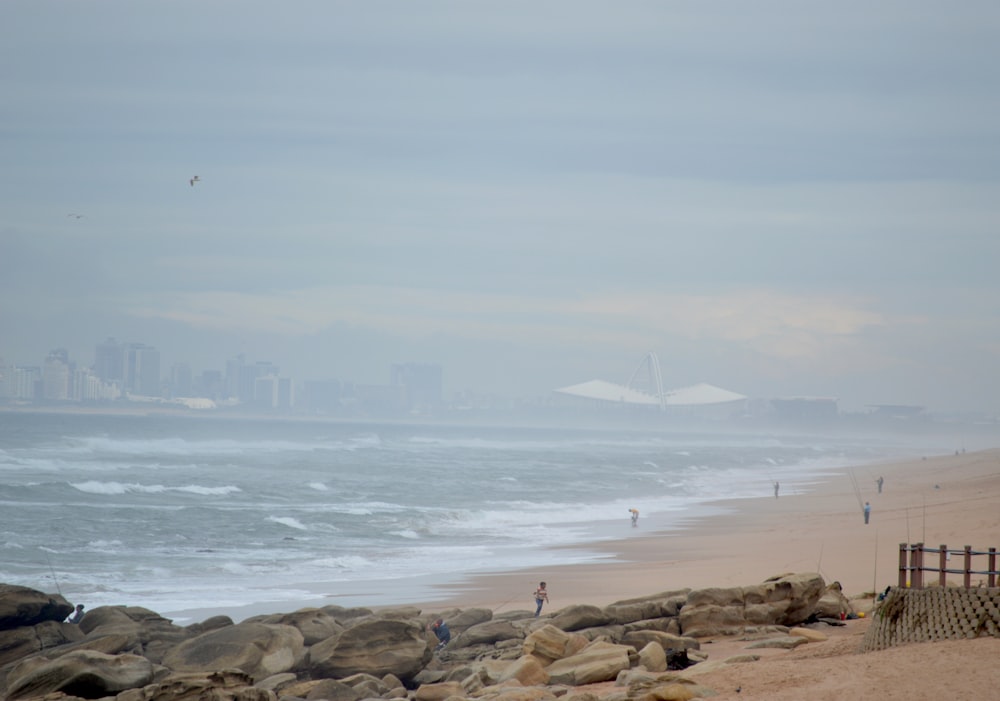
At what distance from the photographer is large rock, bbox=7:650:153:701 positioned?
418 inches

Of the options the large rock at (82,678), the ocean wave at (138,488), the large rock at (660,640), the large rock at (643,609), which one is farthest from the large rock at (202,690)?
the ocean wave at (138,488)

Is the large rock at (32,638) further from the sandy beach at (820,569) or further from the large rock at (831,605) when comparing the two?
the large rock at (831,605)

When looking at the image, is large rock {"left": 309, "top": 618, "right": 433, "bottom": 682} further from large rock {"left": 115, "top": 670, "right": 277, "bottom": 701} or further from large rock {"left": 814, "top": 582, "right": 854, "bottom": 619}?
large rock {"left": 814, "top": 582, "right": 854, "bottom": 619}

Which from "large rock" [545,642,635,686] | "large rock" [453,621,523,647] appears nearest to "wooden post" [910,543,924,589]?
"large rock" [545,642,635,686]

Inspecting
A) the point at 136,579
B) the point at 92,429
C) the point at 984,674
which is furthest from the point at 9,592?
the point at 92,429

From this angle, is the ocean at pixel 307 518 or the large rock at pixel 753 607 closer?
the large rock at pixel 753 607

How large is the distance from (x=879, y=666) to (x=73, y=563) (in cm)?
2008

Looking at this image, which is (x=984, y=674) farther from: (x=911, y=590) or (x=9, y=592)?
(x=9, y=592)

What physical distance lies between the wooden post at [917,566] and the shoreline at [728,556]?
6978mm

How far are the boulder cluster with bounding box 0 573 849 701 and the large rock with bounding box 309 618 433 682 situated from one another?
0.04 feet

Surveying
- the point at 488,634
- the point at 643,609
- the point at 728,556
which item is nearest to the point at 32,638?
the point at 488,634

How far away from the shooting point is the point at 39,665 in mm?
11766

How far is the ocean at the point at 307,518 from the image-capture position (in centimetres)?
2156

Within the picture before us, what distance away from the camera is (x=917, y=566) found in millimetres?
10016
